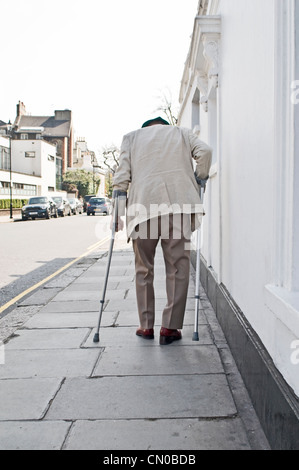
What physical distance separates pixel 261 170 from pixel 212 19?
2.57 m

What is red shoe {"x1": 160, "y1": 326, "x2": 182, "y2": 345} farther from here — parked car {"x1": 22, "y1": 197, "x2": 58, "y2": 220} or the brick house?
the brick house

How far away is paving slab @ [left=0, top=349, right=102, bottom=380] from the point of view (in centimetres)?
337

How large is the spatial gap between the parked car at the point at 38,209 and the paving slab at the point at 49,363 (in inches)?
1168

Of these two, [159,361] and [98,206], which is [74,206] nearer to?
[98,206]

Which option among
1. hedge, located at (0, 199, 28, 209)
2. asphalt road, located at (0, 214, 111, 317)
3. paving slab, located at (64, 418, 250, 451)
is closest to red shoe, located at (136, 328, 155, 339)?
paving slab, located at (64, 418, 250, 451)

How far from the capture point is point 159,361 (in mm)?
3607

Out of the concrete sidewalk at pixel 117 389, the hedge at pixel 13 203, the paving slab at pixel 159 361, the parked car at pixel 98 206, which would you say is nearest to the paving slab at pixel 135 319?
the concrete sidewalk at pixel 117 389

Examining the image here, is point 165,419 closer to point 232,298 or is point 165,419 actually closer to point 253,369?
point 253,369

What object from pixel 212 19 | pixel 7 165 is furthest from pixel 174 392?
pixel 7 165

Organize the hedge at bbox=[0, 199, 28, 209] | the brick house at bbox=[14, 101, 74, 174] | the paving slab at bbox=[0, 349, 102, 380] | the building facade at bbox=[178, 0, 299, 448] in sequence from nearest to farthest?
the building facade at bbox=[178, 0, 299, 448] < the paving slab at bbox=[0, 349, 102, 380] < the hedge at bbox=[0, 199, 28, 209] < the brick house at bbox=[14, 101, 74, 174]

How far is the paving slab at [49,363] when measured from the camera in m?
3.37

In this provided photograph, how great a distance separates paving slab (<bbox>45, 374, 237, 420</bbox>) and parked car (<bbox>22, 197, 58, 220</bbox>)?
30440 millimetres

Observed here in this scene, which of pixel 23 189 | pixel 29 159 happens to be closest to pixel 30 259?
pixel 23 189

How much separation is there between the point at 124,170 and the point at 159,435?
2.31 meters
